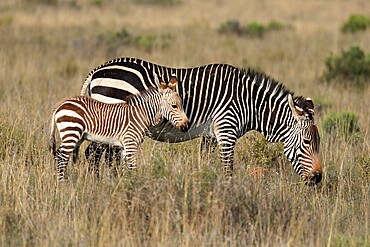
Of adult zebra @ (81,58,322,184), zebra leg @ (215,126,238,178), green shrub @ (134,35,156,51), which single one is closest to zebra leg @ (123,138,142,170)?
adult zebra @ (81,58,322,184)

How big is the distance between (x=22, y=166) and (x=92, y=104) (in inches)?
40.2

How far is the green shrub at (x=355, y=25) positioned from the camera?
80.4 feet

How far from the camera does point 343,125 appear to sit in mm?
11297

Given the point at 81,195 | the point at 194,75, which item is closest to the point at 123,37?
the point at 194,75

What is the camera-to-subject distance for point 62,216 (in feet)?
22.7

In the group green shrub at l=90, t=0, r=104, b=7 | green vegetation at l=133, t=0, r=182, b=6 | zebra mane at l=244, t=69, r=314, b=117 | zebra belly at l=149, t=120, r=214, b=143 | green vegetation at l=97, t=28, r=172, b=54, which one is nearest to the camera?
zebra belly at l=149, t=120, r=214, b=143

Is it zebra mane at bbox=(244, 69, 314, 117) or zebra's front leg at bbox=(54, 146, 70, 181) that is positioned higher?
zebra mane at bbox=(244, 69, 314, 117)

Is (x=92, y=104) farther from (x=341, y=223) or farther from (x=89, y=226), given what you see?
(x=341, y=223)

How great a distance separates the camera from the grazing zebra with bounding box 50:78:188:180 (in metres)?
8.13

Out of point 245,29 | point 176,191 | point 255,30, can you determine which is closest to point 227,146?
point 176,191

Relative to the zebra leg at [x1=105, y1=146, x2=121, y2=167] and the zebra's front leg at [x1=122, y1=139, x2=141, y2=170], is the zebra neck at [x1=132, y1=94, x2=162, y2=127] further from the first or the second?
the zebra leg at [x1=105, y1=146, x2=121, y2=167]

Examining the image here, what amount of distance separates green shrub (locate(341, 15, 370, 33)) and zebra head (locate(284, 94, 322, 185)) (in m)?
16.3

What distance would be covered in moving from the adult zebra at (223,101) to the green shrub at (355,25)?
16120 mm

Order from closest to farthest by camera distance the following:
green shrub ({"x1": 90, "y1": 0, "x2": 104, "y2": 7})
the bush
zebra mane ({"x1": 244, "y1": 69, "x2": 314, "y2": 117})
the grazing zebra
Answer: the grazing zebra < zebra mane ({"x1": 244, "y1": 69, "x2": 314, "y2": 117}) < the bush < green shrub ({"x1": 90, "y1": 0, "x2": 104, "y2": 7})
